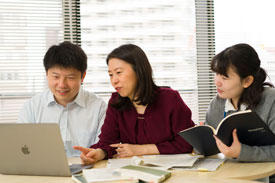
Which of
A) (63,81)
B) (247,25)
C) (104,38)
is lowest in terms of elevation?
(63,81)

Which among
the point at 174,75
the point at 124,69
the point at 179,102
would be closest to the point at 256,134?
the point at 179,102

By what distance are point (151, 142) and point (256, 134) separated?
0.60 meters

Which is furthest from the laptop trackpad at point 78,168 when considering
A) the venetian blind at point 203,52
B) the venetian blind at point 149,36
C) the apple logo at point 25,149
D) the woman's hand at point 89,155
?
the venetian blind at point 203,52

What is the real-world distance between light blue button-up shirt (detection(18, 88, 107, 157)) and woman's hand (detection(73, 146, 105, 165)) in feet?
1.57

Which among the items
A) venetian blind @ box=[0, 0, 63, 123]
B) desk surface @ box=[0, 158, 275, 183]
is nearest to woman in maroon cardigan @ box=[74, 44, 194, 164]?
desk surface @ box=[0, 158, 275, 183]

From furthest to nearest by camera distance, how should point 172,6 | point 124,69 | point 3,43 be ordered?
point 172,6, point 3,43, point 124,69

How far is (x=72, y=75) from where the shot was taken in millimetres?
1810

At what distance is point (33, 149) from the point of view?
1090 millimetres

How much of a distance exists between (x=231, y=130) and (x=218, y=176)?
241 millimetres

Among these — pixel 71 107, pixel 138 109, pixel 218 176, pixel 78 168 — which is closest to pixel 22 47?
pixel 71 107

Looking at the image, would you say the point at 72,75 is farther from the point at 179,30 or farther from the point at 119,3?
the point at 179,30

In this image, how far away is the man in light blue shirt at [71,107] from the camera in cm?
183

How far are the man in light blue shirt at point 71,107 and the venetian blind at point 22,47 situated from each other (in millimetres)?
754

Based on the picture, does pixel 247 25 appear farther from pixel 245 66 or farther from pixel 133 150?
pixel 133 150
